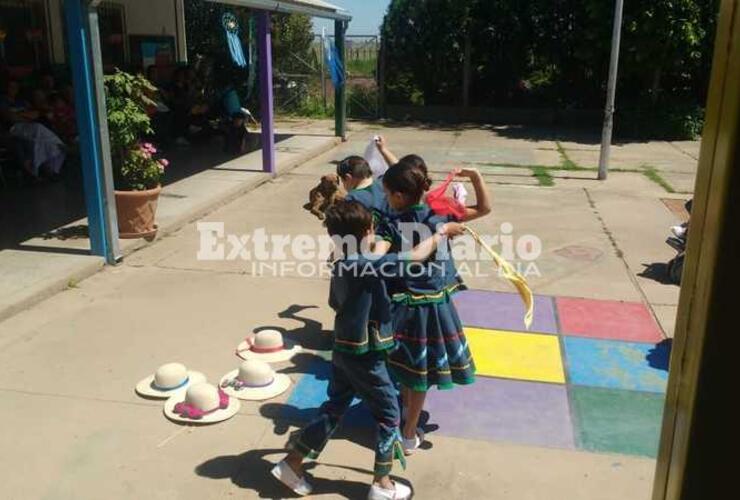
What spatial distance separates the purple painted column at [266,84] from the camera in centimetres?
1101

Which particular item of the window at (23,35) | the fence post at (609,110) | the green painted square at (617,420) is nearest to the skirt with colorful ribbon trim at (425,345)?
the green painted square at (617,420)

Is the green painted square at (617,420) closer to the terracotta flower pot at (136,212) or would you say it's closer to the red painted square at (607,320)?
the red painted square at (607,320)

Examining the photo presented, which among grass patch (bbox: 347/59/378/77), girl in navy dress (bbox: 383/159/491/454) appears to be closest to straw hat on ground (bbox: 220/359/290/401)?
girl in navy dress (bbox: 383/159/491/454)

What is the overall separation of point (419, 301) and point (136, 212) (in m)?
4.76

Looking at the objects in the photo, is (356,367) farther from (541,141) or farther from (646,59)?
(646,59)

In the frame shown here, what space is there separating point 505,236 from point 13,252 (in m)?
5.06

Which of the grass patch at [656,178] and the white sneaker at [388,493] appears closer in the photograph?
the white sneaker at [388,493]

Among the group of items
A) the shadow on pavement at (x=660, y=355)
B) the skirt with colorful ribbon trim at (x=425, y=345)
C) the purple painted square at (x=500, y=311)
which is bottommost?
the shadow on pavement at (x=660, y=355)

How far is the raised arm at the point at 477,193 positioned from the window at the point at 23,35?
953 cm

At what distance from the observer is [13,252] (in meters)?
6.78

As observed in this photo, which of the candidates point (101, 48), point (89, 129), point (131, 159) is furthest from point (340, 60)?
point (89, 129)

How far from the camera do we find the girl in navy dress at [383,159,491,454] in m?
3.38

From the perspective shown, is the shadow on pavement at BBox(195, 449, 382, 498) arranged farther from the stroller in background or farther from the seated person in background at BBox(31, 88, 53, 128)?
the seated person in background at BBox(31, 88, 53, 128)

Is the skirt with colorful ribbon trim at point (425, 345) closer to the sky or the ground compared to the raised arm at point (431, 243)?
closer to the ground
